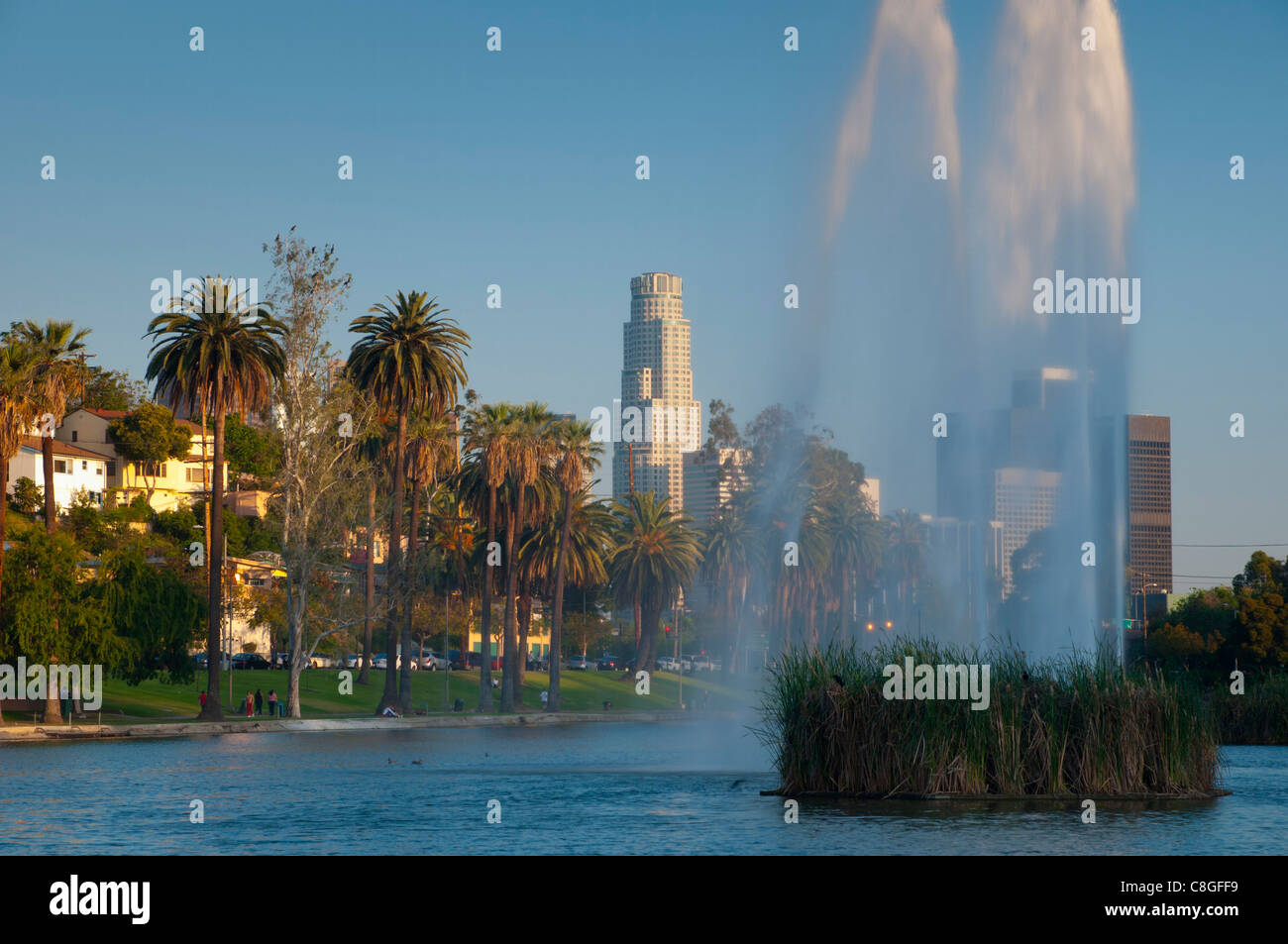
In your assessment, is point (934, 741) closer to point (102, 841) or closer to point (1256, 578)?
point (102, 841)

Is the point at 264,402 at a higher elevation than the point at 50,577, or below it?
higher

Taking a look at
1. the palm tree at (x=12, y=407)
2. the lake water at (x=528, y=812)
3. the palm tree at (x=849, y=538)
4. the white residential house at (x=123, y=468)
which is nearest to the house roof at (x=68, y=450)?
the white residential house at (x=123, y=468)

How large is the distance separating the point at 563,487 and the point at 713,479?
1251cm

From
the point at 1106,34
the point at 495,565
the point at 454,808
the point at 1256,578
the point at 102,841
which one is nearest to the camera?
the point at 102,841

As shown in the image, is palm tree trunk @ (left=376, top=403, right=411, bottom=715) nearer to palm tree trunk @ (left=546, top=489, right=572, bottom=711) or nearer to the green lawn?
the green lawn

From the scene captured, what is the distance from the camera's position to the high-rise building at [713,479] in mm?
95625

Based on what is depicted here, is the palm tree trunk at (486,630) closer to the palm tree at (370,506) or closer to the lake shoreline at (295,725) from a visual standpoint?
→ the lake shoreline at (295,725)

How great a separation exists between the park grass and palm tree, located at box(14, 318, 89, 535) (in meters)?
49.2

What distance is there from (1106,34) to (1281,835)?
33422mm

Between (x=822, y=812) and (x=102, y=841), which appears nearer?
(x=102, y=841)

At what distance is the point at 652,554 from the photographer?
12256 centimetres

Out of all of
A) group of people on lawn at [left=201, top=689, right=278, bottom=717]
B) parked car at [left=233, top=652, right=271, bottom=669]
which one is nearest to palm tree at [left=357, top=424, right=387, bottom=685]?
group of people on lawn at [left=201, top=689, right=278, bottom=717]

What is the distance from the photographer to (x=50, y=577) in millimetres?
69250
